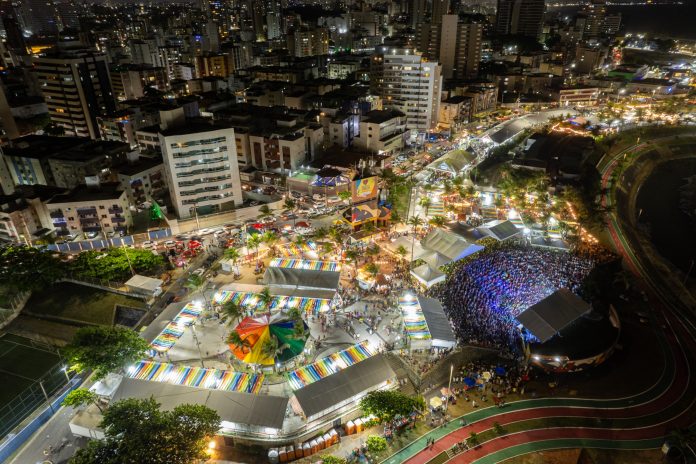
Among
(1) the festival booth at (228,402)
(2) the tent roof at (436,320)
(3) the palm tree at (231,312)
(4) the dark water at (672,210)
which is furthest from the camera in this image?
(4) the dark water at (672,210)

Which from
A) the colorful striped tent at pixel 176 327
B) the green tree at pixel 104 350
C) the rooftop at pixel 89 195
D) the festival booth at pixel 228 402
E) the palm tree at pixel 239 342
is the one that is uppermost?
the rooftop at pixel 89 195

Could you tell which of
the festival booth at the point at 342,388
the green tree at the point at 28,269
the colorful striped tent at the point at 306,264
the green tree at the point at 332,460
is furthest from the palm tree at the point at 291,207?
the green tree at the point at 332,460

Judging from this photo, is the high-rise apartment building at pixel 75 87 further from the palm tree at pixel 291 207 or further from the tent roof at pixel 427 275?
the tent roof at pixel 427 275

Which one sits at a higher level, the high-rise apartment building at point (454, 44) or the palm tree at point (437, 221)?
the high-rise apartment building at point (454, 44)

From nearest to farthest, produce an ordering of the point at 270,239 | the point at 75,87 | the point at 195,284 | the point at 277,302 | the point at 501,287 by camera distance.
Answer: the point at 277,302, the point at 501,287, the point at 195,284, the point at 270,239, the point at 75,87

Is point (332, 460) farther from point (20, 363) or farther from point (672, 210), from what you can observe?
point (672, 210)

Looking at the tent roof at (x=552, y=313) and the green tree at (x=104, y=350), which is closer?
the green tree at (x=104, y=350)

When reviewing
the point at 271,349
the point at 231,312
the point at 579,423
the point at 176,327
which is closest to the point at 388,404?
the point at 271,349

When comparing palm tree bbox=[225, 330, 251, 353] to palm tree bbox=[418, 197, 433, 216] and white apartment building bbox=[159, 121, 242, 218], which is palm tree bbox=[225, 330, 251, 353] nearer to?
white apartment building bbox=[159, 121, 242, 218]
